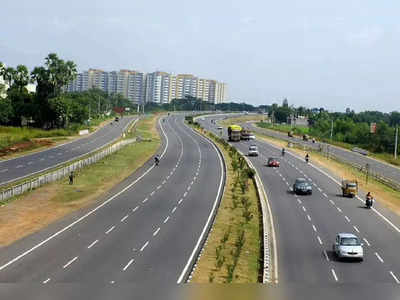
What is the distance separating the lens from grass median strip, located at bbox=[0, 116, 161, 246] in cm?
4338

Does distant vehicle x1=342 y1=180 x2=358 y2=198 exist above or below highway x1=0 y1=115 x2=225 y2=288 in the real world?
above

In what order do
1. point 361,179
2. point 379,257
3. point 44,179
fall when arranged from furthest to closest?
point 361,179, point 44,179, point 379,257

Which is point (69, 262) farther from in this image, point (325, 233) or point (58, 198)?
point (58, 198)

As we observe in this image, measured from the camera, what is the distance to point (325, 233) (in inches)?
1699

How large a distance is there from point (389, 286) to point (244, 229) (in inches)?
1306

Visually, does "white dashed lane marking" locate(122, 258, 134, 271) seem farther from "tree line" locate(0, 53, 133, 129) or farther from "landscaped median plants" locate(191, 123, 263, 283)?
"tree line" locate(0, 53, 133, 129)

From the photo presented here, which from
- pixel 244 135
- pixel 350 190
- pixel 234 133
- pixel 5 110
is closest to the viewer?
pixel 350 190

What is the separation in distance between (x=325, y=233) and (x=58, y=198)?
84.7ft

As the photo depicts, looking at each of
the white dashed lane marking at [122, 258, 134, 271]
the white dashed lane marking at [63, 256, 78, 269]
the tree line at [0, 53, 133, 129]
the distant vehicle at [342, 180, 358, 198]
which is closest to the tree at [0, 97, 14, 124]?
the tree line at [0, 53, 133, 129]

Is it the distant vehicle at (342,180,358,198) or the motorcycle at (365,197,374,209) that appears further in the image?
the distant vehicle at (342,180,358,198)

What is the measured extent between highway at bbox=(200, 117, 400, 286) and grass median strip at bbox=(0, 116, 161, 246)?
56.8 ft

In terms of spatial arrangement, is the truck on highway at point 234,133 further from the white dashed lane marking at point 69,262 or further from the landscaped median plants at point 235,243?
the white dashed lane marking at point 69,262

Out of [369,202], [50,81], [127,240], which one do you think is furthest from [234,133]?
[127,240]

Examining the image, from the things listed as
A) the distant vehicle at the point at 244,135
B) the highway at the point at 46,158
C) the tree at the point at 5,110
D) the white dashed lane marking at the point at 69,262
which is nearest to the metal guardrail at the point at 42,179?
the highway at the point at 46,158
